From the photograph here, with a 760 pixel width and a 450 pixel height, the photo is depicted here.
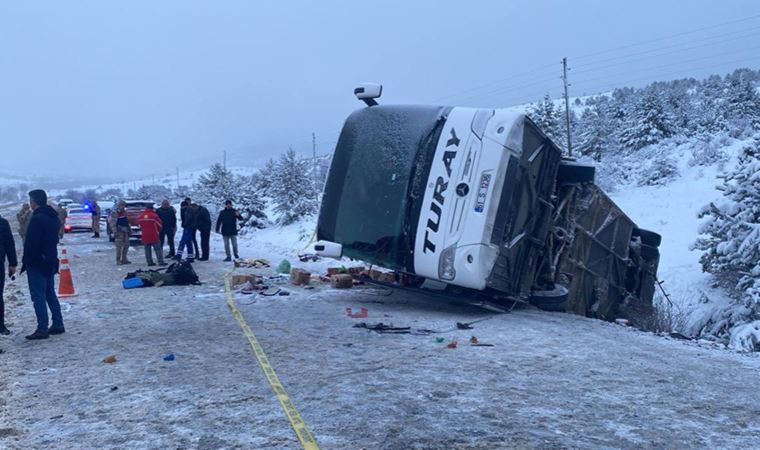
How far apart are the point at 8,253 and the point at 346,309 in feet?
14.3

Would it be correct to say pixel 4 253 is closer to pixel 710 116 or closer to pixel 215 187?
pixel 215 187

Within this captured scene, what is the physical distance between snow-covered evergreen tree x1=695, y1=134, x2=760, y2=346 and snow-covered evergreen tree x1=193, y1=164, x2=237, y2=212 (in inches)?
1171

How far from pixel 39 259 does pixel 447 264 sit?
16.0 ft

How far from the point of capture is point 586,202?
8.86 meters

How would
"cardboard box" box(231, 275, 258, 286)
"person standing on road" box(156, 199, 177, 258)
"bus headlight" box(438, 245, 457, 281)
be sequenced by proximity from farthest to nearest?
1. "person standing on road" box(156, 199, 177, 258)
2. "cardboard box" box(231, 275, 258, 286)
3. "bus headlight" box(438, 245, 457, 281)

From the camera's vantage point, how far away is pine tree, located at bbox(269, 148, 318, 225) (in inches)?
→ 1182

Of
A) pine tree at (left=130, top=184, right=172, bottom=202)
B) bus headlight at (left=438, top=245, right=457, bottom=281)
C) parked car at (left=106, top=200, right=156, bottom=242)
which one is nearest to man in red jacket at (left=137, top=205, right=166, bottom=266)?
parked car at (left=106, top=200, right=156, bottom=242)

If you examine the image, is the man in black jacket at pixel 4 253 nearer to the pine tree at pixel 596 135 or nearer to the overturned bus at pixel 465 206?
the overturned bus at pixel 465 206

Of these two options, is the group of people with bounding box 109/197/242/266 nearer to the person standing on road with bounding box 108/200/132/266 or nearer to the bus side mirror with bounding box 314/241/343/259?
the person standing on road with bounding box 108/200/132/266

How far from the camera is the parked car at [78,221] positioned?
30297 millimetres

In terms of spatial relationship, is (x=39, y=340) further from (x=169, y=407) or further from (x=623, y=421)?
(x=623, y=421)

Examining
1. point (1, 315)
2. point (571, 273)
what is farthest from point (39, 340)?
point (571, 273)

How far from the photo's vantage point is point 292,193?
30766 mm

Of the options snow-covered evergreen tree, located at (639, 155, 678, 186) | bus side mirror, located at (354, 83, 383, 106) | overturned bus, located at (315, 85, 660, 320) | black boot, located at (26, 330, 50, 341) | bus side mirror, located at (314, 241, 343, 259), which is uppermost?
snow-covered evergreen tree, located at (639, 155, 678, 186)
